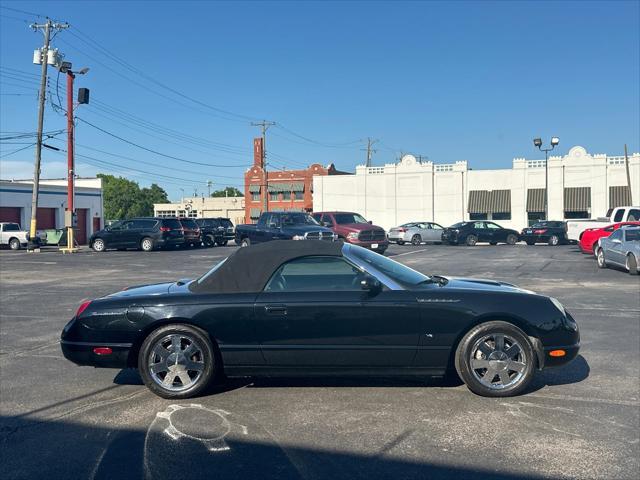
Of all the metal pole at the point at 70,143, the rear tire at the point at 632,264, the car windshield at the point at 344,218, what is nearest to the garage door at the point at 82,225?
the metal pole at the point at 70,143

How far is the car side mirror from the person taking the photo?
5410 millimetres

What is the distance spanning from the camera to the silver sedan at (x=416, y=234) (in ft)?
119

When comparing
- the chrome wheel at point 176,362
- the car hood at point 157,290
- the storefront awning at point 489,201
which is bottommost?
the chrome wheel at point 176,362

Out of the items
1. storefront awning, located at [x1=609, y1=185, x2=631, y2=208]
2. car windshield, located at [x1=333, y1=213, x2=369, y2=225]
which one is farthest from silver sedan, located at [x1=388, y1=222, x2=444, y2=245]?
storefront awning, located at [x1=609, y1=185, x2=631, y2=208]

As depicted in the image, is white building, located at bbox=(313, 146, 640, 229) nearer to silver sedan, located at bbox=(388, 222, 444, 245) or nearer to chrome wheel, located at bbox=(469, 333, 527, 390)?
silver sedan, located at bbox=(388, 222, 444, 245)

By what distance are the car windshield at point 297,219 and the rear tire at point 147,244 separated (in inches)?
351

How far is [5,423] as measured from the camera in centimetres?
505

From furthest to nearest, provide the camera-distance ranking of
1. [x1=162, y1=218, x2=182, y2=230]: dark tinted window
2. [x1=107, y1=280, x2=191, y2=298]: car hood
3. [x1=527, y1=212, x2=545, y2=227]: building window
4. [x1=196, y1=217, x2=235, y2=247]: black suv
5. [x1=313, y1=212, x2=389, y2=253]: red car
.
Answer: [x1=527, y1=212, x2=545, y2=227]: building window → [x1=196, y1=217, x2=235, y2=247]: black suv → [x1=162, y1=218, x2=182, y2=230]: dark tinted window → [x1=313, y1=212, x2=389, y2=253]: red car → [x1=107, y1=280, x2=191, y2=298]: car hood

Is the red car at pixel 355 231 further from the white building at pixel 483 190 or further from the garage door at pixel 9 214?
the garage door at pixel 9 214

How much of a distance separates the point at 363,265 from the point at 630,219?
20.9m

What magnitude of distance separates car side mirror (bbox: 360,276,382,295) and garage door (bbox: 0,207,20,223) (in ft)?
146

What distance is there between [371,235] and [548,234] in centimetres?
1469

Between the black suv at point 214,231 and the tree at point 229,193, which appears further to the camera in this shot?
the tree at point 229,193

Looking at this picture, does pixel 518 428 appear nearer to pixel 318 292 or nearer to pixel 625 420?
pixel 625 420
